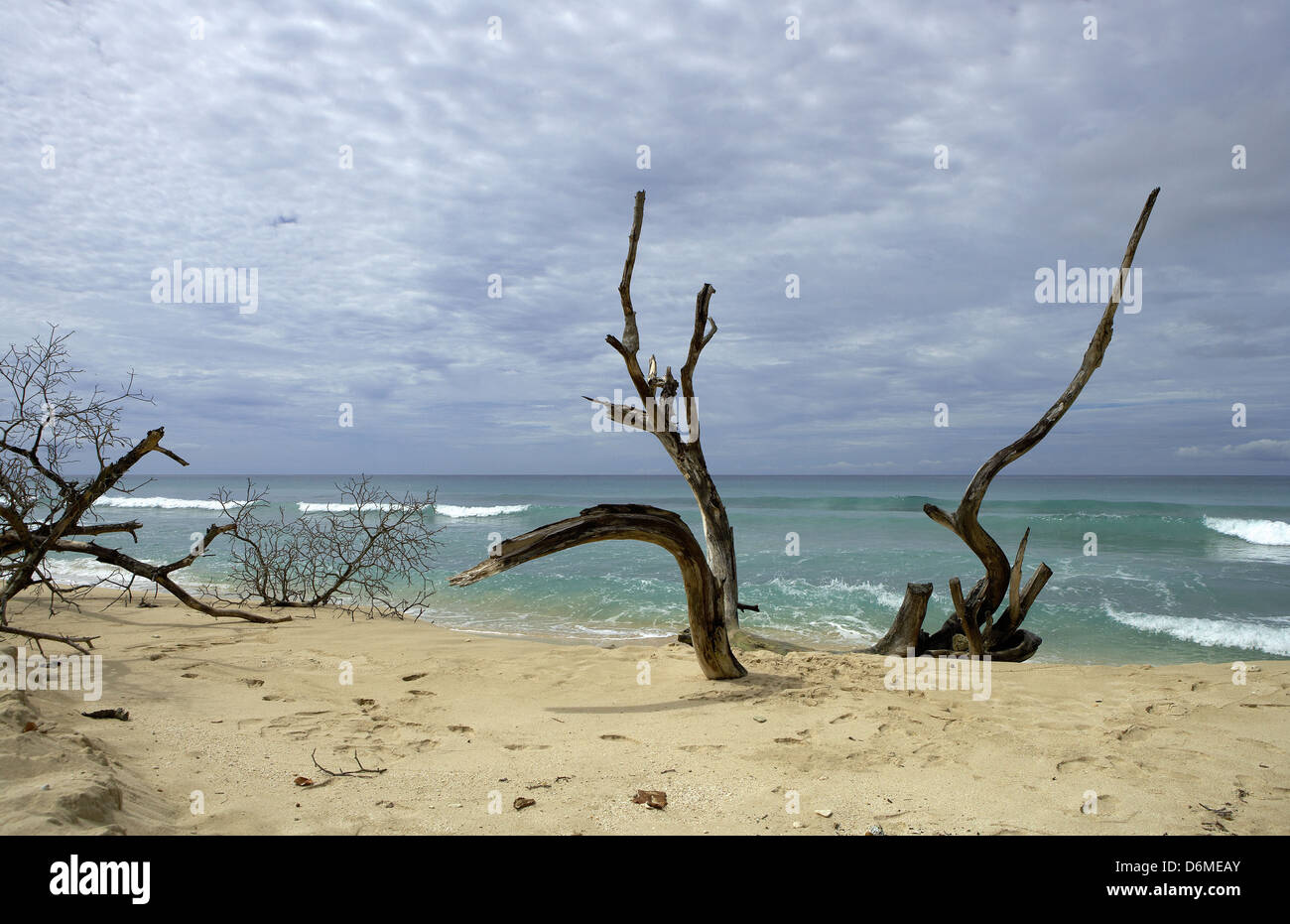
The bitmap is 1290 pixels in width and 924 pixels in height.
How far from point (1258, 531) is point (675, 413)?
28235 mm

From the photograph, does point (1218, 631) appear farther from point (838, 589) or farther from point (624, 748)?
point (624, 748)

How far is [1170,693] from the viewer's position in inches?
208

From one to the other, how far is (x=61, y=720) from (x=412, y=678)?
8.03 ft

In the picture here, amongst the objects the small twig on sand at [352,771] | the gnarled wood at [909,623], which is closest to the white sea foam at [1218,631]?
the gnarled wood at [909,623]

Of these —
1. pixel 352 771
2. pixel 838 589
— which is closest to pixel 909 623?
pixel 352 771

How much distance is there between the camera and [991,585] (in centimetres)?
761

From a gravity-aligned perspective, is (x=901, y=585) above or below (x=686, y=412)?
below

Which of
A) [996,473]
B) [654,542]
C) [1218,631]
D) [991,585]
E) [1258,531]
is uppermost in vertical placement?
[996,473]

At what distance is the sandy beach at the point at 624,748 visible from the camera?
2947 mm

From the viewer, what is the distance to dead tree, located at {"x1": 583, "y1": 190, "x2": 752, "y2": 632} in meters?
7.08

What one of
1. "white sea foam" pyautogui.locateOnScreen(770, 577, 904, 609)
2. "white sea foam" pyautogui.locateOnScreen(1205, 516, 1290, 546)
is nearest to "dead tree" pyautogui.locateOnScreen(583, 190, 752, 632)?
"white sea foam" pyautogui.locateOnScreen(770, 577, 904, 609)

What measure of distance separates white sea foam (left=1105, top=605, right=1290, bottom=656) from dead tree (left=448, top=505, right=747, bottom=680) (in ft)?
27.4

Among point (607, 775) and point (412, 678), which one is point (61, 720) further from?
point (607, 775)

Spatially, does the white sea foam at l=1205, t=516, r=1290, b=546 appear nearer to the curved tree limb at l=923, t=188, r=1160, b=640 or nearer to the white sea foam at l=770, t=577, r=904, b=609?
the white sea foam at l=770, t=577, r=904, b=609
